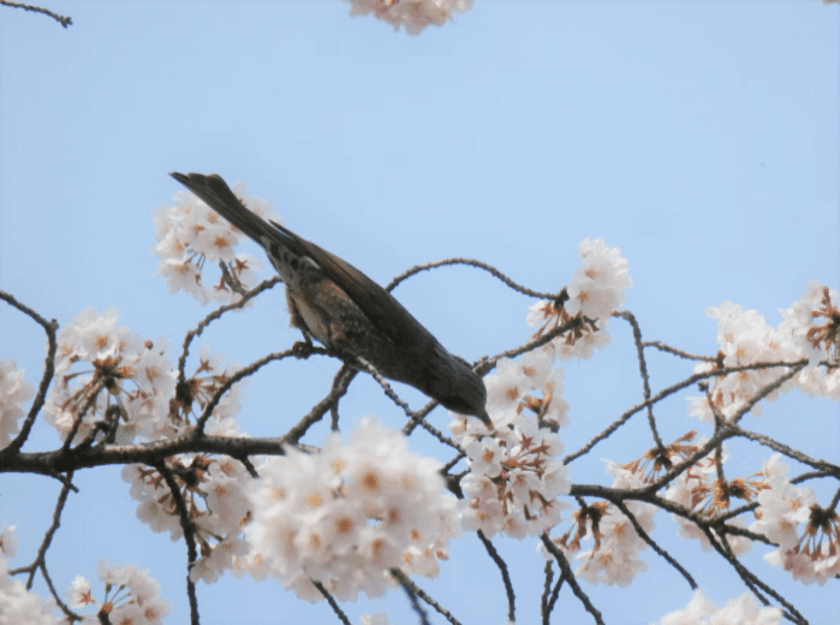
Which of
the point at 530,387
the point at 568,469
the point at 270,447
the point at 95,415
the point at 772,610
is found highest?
the point at 95,415

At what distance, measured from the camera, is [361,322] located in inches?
177

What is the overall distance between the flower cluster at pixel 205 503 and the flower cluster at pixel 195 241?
107 cm

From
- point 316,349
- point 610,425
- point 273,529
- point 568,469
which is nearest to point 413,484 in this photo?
point 273,529

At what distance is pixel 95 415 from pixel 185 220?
1153 mm

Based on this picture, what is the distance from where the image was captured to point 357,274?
4.47 meters

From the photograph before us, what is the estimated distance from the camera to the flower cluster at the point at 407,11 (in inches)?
137

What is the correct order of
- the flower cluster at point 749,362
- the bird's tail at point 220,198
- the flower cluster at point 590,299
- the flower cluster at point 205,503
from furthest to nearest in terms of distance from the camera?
the flower cluster at point 749,362 < the bird's tail at point 220,198 < the flower cluster at point 590,299 < the flower cluster at point 205,503

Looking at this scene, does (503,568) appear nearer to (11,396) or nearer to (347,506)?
(347,506)

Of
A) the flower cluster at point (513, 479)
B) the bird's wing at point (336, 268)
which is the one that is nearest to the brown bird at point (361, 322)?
the bird's wing at point (336, 268)

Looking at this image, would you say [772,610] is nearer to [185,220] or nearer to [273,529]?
[273,529]

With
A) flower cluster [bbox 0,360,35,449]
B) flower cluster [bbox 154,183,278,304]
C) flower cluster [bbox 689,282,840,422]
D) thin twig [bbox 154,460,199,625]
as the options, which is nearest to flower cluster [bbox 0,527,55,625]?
thin twig [bbox 154,460,199,625]

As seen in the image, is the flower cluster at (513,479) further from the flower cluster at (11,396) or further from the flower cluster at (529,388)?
the flower cluster at (11,396)

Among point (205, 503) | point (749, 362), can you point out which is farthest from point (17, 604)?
point (749, 362)

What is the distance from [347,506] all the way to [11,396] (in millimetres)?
2501
